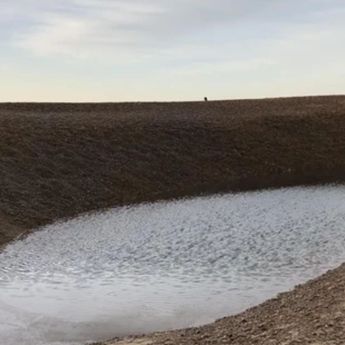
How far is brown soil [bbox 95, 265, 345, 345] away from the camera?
35.7 ft

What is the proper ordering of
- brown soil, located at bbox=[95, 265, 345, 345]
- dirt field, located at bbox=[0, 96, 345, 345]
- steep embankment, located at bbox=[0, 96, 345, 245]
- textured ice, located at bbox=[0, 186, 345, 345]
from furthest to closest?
steep embankment, located at bbox=[0, 96, 345, 245] < dirt field, located at bbox=[0, 96, 345, 345] < textured ice, located at bbox=[0, 186, 345, 345] < brown soil, located at bbox=[95, 265, 345, 345]

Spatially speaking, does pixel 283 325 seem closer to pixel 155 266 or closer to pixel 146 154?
pixel 155 266

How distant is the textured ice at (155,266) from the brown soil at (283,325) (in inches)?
51.9

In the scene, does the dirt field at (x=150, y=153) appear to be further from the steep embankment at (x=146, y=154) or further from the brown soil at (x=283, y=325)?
the brown soil at (x=283, y=325)

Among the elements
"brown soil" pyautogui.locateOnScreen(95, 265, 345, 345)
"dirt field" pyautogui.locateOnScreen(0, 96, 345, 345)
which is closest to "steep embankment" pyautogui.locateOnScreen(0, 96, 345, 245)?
"dirt field" pyautogui.locateOnScreen(0, 96, 345, 345)

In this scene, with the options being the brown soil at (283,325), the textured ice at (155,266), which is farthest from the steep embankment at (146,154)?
the brown soil at (283,325)

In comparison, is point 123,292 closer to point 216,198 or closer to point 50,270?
point 50,270

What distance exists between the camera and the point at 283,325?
11914 millimetres

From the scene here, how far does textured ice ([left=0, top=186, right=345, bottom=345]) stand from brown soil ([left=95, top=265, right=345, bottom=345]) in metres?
1.32

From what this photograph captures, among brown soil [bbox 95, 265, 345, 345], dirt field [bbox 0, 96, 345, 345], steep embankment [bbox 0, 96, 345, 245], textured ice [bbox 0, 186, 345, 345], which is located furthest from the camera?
steep embankment [bbox 0, 96, 345, 245]

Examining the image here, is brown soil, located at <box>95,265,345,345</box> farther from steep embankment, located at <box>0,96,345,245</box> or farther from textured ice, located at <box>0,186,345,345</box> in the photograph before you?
steep embankment, located at <box>0,96,345,245</box>

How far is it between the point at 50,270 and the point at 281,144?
3340 cm

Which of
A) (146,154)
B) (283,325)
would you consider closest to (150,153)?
(146,154)

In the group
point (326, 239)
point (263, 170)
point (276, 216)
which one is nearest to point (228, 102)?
point (263, 170)
